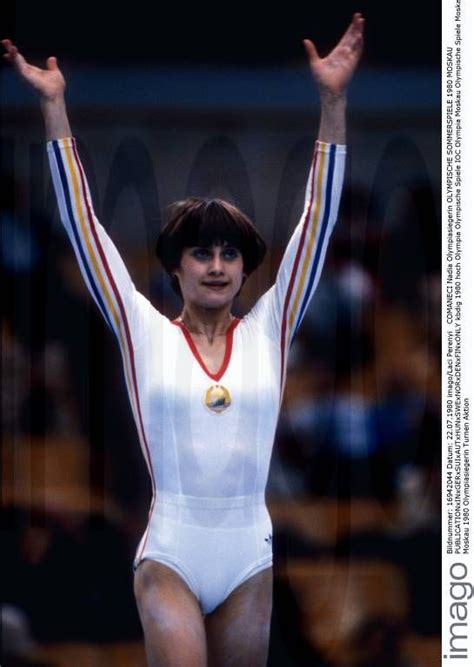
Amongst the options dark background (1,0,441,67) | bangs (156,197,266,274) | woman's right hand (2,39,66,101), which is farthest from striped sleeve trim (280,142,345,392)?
woman's right hand (2,39,66,101)

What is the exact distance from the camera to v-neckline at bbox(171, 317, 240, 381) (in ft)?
9.58

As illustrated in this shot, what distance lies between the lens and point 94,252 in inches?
115

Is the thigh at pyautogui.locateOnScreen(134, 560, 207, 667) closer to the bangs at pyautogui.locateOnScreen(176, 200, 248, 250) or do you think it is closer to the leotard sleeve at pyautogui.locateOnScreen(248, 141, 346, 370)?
the leotard sleeve at pyautogui.locateOnScreen(248, 141, 346, 370)

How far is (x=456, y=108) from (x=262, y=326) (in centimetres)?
63

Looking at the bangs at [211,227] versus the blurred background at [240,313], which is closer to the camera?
the bangs at [211,227]

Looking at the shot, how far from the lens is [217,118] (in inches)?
128

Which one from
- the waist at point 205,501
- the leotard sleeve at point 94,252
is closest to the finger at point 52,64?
the leotard sleeve at point 94,252


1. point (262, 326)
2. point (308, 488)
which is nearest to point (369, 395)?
point (308, 488)

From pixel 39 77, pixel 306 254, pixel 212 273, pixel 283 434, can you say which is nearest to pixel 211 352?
pixel 212 273

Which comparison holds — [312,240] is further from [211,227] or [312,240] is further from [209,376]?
[209,376]

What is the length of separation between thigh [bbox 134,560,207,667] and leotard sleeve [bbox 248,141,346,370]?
53 cm

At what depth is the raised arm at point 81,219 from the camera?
2.88 metres

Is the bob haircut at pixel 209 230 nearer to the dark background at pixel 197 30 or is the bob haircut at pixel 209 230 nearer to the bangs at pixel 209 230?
the bangs at pixel 209 230

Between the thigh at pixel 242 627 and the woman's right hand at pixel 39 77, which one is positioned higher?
the woman's right hand at pixel 39 77
